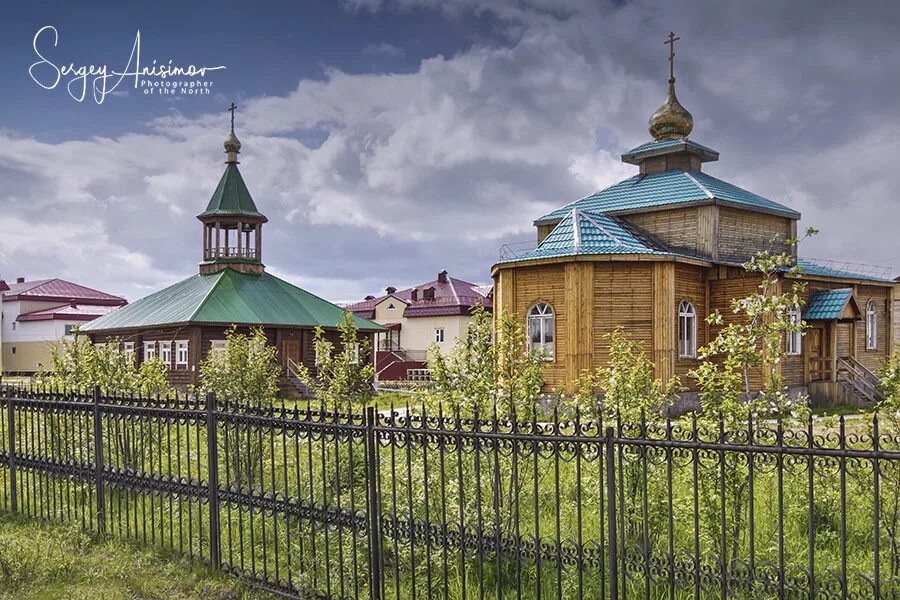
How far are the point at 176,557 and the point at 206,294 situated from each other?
21.6 metres

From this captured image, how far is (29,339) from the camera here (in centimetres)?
4412

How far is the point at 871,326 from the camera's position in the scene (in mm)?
24000

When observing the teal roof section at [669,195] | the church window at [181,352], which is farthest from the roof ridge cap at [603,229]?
the church window at [181,352]

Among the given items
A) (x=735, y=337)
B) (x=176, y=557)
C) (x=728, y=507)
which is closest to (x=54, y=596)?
(x=176, y=557)

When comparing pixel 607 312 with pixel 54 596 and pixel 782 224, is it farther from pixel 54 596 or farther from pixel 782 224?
pixel 54 596

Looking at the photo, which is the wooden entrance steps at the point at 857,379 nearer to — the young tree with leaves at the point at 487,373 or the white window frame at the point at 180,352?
the young tree with leaves at the point at 487,373

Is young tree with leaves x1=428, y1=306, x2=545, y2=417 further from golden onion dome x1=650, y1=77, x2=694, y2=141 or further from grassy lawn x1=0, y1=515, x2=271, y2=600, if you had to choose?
golden onion dome x1=650, y1=77, x2=694, y2=141

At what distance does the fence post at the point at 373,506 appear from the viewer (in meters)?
5.47

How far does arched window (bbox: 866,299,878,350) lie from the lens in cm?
2381

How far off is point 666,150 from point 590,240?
6.56m

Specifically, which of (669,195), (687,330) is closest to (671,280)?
(687,330)

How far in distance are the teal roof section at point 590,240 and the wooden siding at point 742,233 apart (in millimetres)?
1836

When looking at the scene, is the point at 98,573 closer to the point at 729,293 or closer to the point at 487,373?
the point at 487,373

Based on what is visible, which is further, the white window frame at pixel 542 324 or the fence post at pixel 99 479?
the white window frame at pixel 542 324
